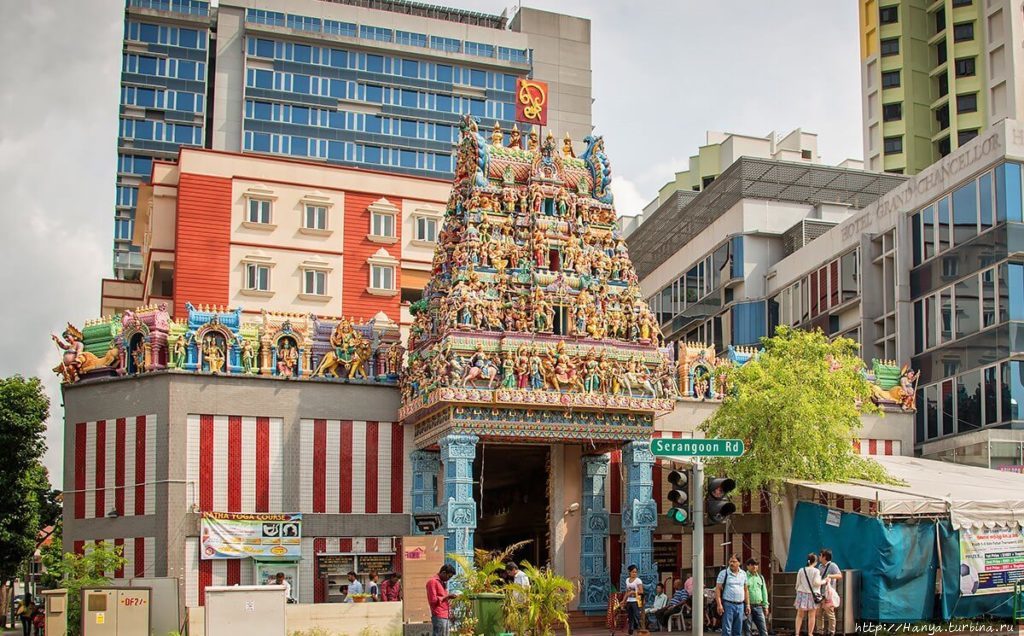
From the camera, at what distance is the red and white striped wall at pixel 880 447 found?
4509 cm

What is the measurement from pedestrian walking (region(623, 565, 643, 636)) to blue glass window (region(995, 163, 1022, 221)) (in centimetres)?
1819

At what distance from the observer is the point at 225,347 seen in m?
39.4

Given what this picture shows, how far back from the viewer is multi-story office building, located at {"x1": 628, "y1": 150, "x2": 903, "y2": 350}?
59594mm

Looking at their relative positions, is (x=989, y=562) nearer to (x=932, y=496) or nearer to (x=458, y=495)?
(x=932, y=496)

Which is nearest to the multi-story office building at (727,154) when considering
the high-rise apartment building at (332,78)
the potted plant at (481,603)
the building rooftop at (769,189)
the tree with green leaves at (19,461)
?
the building rooftop at (769,189)

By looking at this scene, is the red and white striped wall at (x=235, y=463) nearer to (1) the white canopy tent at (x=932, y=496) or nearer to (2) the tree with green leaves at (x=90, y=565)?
(2) the tree with green leaves at (x=90, y=565)

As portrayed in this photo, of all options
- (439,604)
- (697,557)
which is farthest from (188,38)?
(697,557)

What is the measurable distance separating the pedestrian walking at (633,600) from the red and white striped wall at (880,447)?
13.5m

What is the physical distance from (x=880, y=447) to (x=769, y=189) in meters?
18.1

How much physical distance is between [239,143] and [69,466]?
169 feet

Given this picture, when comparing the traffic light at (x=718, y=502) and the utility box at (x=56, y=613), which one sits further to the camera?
the utility box at (x=56, y=613)

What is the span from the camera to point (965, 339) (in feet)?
147

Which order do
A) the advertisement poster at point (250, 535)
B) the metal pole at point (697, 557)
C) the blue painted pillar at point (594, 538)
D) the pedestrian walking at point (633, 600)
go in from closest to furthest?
the metal pole at point (697, 557) → the pedestrian walking at point (633, 600) → the advertisement poster at point (250, 535) → the blue painted pillar at point (594, 538)

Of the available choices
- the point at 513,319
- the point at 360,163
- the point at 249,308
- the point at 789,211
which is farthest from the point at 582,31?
the point at 513,319
